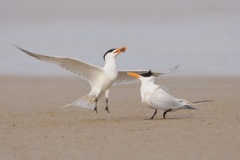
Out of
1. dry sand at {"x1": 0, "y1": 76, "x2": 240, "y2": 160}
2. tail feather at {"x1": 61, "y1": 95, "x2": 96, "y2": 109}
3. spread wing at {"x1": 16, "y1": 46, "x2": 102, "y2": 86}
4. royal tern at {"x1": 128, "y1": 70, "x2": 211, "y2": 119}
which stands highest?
spread wing at {"x1": 16, "y1": 46, "x2": 102, "y2": 86}

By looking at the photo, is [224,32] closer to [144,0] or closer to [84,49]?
[84,49]

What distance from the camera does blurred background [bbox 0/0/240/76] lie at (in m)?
20.5

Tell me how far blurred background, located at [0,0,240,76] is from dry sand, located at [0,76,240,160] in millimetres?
3827

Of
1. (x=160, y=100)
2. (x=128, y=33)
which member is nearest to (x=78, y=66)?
(x=160, y=100)

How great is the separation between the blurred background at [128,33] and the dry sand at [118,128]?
3827mm

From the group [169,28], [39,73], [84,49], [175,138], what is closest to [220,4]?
[169,28]

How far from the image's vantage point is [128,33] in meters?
24.9

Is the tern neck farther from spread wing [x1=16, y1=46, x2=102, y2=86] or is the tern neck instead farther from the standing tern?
spread wing [x1=16, y1=46, x2=102, y2=86]

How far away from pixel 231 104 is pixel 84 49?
943 cm

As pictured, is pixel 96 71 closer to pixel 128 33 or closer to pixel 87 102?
pixel 87 102

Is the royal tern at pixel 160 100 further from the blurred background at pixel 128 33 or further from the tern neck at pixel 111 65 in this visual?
the blurred background at pixel 128 33

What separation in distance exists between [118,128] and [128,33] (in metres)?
15.0

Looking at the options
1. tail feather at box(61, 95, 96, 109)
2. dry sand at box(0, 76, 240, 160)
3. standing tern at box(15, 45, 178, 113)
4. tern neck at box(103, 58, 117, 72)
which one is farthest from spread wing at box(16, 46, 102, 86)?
dry sand at box(0, 76, 240, 160)

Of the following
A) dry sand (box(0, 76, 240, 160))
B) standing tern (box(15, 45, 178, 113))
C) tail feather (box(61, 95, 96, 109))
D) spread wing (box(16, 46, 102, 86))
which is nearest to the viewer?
dry sand (box(0, 76, 240, 160))
